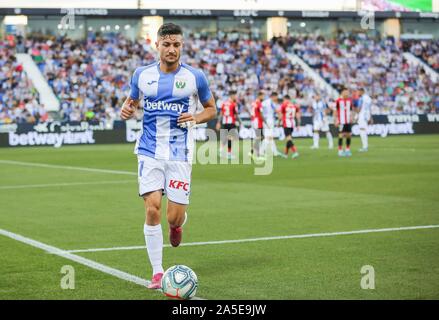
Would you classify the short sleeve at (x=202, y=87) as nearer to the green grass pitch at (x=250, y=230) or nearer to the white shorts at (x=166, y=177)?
the white shorts at (x=166, y=177)

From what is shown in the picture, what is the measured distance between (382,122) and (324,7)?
15.5 meters

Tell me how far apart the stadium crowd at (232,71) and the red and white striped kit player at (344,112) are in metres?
15.2

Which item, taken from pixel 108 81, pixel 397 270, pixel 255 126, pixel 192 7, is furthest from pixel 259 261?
pixel 192 7

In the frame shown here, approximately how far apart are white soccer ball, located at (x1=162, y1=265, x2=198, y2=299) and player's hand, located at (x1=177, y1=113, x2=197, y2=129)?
5.09 ft

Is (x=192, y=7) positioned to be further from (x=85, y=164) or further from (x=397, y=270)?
(x=397, y=270)

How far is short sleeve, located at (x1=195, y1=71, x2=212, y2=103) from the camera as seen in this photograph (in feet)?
27.6

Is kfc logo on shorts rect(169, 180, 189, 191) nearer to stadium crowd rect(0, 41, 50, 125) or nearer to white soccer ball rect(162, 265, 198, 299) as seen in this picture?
white soccer ball rect(162, 265, 198, 299)

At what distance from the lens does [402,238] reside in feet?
34.6

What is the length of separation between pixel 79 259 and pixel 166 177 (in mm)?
1723

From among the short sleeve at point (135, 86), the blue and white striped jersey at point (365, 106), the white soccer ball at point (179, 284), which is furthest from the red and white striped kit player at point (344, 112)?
the white soccer ball at point (179, 284)

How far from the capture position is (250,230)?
11578mm

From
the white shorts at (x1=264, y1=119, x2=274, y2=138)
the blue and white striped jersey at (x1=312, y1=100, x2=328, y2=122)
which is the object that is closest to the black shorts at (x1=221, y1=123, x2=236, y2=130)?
the white shorts at (x1=264, y1=119, x2=274, y2=138)

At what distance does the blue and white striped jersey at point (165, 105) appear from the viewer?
326 inches

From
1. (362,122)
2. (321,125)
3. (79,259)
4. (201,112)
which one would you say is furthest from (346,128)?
(201,112)
